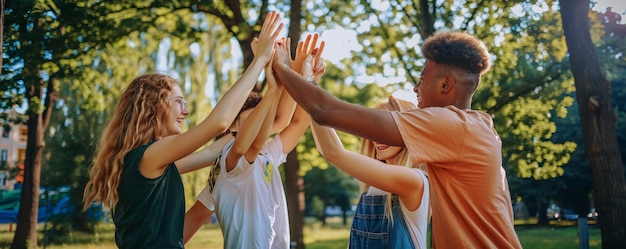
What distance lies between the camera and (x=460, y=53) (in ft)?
7.59

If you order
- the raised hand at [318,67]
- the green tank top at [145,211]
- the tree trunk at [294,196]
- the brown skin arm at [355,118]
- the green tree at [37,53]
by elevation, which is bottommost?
the tree trunk at [294,196]

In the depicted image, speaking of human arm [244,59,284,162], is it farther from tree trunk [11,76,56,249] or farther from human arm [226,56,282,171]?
tree trunk [11,76,56,249]

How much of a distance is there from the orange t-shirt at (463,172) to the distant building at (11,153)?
1123cm

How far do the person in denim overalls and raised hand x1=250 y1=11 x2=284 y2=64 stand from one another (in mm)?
534

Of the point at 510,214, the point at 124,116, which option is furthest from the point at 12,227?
the point at 510,214

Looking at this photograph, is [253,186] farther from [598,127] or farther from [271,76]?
[598,127]

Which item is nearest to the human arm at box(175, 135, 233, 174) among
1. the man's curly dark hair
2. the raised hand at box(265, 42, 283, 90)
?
the raised hand at box(265, 42, 283, 90)

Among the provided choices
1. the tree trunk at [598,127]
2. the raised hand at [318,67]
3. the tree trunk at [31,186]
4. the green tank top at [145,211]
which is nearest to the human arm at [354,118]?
the green tank top at [145,211]

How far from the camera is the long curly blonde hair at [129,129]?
270 cm

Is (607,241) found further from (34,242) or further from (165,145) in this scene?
(34,242)

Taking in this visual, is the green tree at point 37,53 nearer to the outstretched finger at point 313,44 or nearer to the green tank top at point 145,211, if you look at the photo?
the outstretched finger at point 313,44

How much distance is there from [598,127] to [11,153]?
11.2m

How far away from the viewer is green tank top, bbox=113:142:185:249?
99.1 inches

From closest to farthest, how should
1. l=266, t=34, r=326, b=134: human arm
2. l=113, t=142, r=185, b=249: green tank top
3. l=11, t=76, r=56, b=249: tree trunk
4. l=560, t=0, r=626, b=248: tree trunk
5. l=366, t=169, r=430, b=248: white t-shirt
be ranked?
l=113, t=142, r=185, b=249: green tank top < l=366, t=169, r=430, b=248: white t-shirt < l=266, t=34, r=326, b=134: human arm < l=560, t=0, r=626, b=248: tree trunk < l=11, t=76, r=56, b=249: tree trunk
